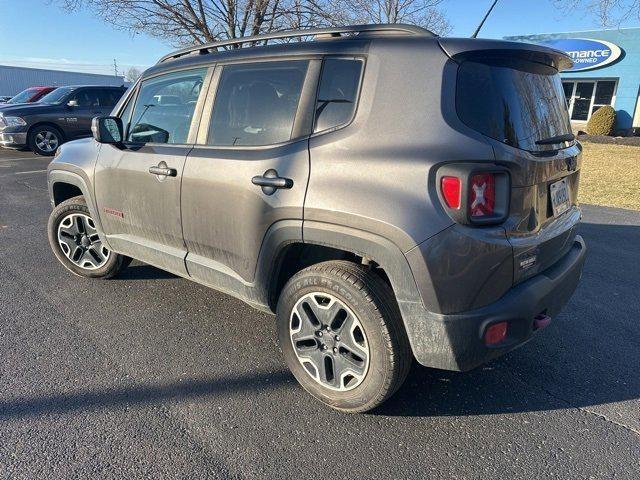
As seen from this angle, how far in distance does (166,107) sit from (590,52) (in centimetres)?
2536

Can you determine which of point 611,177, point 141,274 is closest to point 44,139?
point 141,274

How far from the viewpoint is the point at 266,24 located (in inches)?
605

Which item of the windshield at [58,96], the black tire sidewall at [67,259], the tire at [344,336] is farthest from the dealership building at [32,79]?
the tire at [344,336]

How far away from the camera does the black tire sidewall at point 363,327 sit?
226 cm

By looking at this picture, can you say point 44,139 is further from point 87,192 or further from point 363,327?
point 363,327

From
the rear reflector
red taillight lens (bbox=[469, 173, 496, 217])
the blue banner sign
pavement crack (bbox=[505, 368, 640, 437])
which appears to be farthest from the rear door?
the blue banner sign

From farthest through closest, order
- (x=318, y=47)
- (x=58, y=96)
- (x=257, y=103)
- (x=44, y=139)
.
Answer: (x=58, y=96) < (x=44, y=139) < (x=257, y=103) < (x=318, y=47)

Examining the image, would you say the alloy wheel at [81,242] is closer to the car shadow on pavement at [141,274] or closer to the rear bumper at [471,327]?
the car shadow on pavement at [141,274]

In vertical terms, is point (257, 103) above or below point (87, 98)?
above

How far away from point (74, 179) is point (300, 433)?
9.62 feet

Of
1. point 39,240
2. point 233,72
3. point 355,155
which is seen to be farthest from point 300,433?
point 39,240

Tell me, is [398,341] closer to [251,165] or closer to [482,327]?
[482,327]

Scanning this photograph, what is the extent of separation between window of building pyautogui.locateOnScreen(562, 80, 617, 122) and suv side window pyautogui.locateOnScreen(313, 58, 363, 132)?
Answer: 2424 centimetres

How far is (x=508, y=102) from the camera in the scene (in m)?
2.21
